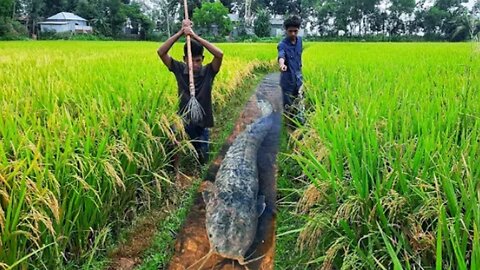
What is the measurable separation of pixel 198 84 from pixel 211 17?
32767 mm

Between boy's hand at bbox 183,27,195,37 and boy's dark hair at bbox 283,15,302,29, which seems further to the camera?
boy's dark hair at bbox 283,15,302,29

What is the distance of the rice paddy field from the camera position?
1.97 meters

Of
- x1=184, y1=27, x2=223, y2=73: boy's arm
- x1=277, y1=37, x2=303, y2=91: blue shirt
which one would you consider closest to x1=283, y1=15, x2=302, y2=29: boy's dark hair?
x1=277, y1=37, x2=303, y2=91: blue shirt

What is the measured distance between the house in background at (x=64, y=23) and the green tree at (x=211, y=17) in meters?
12.7

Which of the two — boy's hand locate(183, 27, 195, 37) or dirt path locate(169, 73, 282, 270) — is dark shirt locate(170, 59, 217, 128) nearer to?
boy's hand locate(183, 27, 195, 37)

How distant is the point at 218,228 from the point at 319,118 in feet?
3.81

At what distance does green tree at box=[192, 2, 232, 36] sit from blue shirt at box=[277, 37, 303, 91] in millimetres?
31644

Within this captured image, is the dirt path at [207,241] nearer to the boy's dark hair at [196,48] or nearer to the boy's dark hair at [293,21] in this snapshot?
the boy's dark hair at [196,48]

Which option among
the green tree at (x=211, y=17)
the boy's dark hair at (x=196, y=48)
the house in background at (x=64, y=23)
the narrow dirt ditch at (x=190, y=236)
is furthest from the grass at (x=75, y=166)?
the house in background at (x=64, y=23)

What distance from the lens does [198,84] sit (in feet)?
14.7

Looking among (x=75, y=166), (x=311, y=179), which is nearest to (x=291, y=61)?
(x=311, y=179)

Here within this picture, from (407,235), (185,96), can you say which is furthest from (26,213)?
(185,96)

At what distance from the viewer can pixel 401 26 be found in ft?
159

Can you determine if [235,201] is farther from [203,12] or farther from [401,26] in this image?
[401,26]
